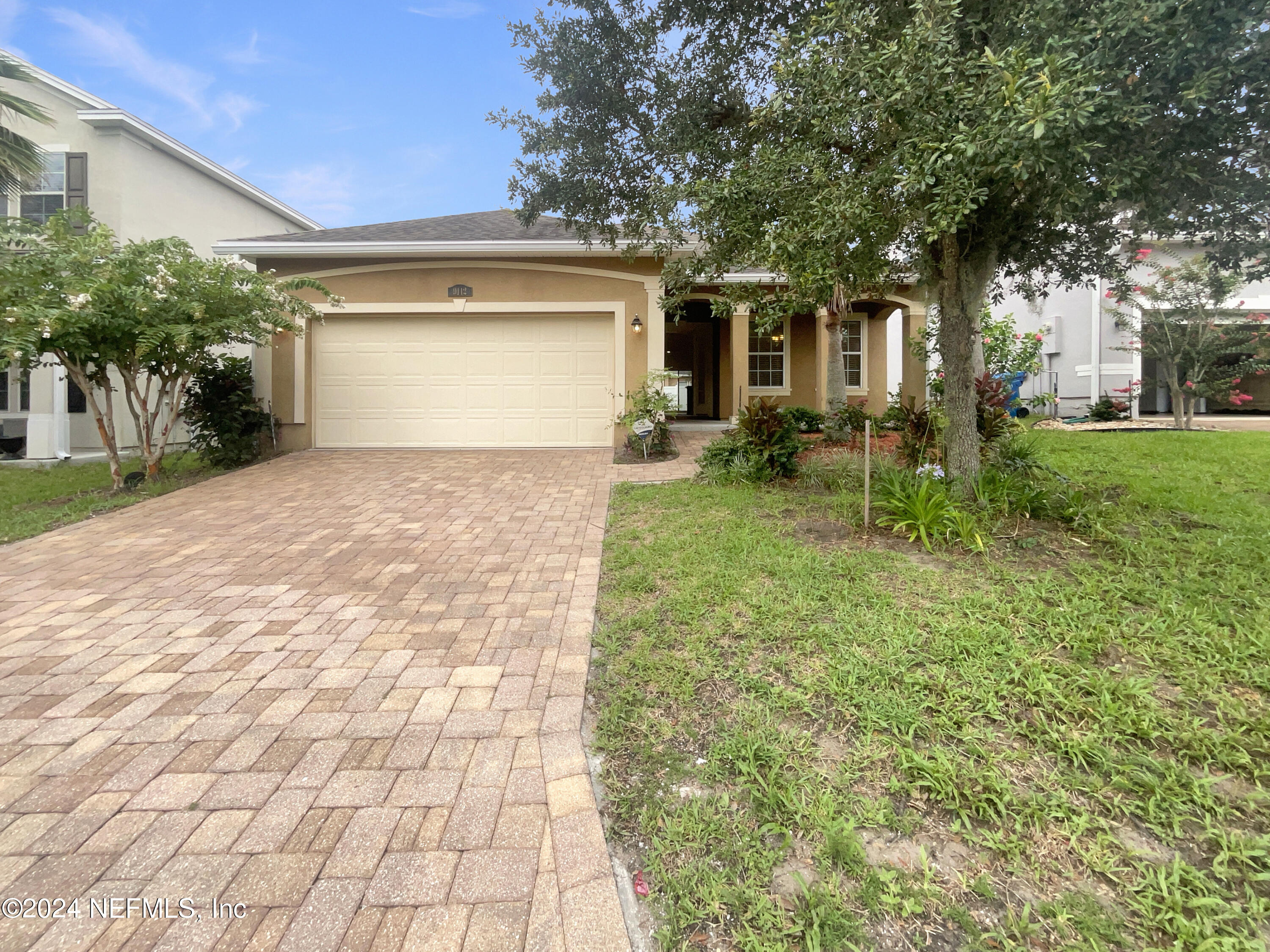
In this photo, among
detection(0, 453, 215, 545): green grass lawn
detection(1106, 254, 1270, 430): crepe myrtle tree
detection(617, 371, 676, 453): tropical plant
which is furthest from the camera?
detection(1106, 254, 1270, 430): crepe myrtle tree

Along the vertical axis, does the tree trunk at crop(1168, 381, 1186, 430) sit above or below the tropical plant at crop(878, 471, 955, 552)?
above

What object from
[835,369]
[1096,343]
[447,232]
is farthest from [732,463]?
[1096,343]

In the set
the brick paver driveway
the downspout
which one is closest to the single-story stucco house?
the brick paver driveway

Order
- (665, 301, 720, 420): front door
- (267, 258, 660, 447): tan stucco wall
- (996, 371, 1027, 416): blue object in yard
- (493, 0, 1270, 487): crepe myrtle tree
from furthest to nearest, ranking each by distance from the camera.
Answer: (665, 301, 720, 420): front door, (996, 371, 1027, 416): blue object in yard, (267, 258, 660, 447): tan stucco wall, (493, 0, 1270, 487): crepe myrtle tree

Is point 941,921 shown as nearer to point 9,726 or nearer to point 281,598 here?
point 9,726

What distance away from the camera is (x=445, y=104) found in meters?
12.3

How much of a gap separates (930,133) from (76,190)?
1390 cm

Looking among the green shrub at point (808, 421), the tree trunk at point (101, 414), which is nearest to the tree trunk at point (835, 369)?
the green shrub at point (808, 421)

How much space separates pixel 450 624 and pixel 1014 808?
272 centimetres

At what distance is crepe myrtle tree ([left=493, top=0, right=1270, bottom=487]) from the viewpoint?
328 centimetres

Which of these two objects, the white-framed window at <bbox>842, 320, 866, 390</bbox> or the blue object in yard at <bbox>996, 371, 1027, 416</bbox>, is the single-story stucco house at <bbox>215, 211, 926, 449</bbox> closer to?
the blue object in yard at <bbox>996, 371, 1027, 416</bbox>

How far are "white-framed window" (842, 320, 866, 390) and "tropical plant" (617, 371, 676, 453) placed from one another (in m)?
6.24

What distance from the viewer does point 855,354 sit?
46.6 feet

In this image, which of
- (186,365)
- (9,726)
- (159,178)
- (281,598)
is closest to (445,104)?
(159,178)
